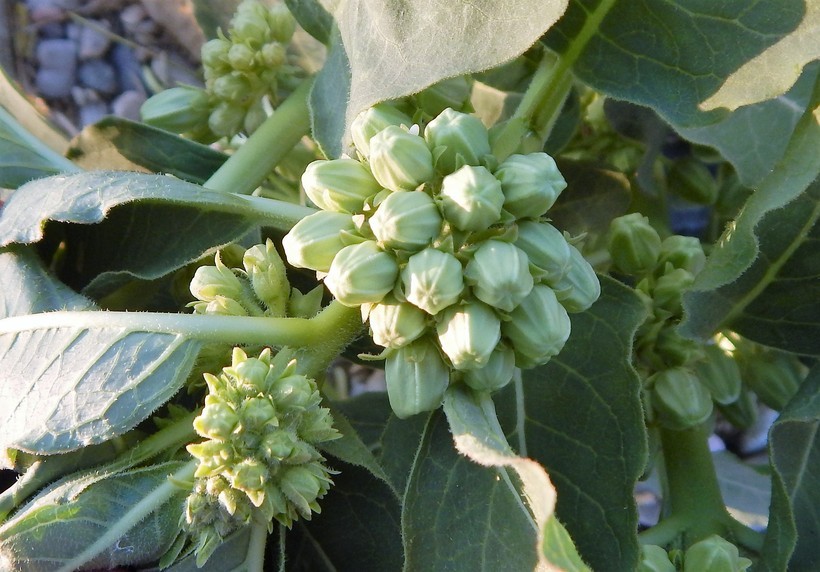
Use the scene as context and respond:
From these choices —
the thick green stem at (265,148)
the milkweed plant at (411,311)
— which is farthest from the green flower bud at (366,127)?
the thick green stem at (265,148)

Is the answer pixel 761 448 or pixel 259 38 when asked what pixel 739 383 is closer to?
pixel 761 448

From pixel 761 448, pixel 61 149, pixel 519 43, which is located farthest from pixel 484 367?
pixel 761 448

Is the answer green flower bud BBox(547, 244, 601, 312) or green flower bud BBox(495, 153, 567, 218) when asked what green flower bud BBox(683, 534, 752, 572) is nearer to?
green flower bud BBox(547, 244, 601, 312)

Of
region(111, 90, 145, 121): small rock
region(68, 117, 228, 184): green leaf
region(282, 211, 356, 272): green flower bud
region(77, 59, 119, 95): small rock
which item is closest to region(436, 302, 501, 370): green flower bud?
region(282, 211, 356, 272): green flower bud

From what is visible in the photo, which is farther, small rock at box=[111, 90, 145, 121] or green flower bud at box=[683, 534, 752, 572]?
small rock at box=[111, 90, 145, 121]

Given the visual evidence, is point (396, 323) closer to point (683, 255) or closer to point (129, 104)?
point (683, 255)

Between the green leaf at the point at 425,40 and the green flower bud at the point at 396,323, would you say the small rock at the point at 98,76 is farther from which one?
the green flower bud at the point at 396,323

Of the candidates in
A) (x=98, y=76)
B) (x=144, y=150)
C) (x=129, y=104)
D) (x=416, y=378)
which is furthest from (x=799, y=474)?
(x=98, y=76)
